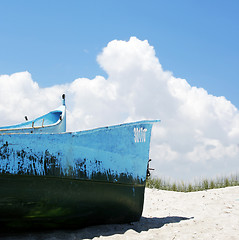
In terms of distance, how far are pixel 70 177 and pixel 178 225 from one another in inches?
77.6

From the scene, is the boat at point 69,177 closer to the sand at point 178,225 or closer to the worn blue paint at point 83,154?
the worn blue paint at point 83,154

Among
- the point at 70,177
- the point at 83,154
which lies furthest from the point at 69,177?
the point at 83,154

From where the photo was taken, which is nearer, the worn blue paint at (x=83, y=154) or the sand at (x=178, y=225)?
the worn blue paint at (x=83, y=154)

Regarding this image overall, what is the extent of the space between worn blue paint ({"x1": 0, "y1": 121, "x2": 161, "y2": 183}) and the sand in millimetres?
736

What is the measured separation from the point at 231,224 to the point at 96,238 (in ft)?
6.96

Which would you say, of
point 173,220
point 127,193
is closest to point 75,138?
point 127,193

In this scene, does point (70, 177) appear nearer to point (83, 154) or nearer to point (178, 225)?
point (83, 154)

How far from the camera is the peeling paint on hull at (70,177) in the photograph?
3.74 m

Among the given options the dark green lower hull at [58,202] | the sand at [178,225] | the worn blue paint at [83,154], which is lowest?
the sand at [178,225]

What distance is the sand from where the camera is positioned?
4068mm

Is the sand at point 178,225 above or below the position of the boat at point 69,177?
below

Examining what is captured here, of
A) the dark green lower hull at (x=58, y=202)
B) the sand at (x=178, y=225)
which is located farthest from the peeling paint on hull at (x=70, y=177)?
the sand at (x=178, y=225)

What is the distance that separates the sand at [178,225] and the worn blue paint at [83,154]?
736 millimetres

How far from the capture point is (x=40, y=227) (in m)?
4.18
